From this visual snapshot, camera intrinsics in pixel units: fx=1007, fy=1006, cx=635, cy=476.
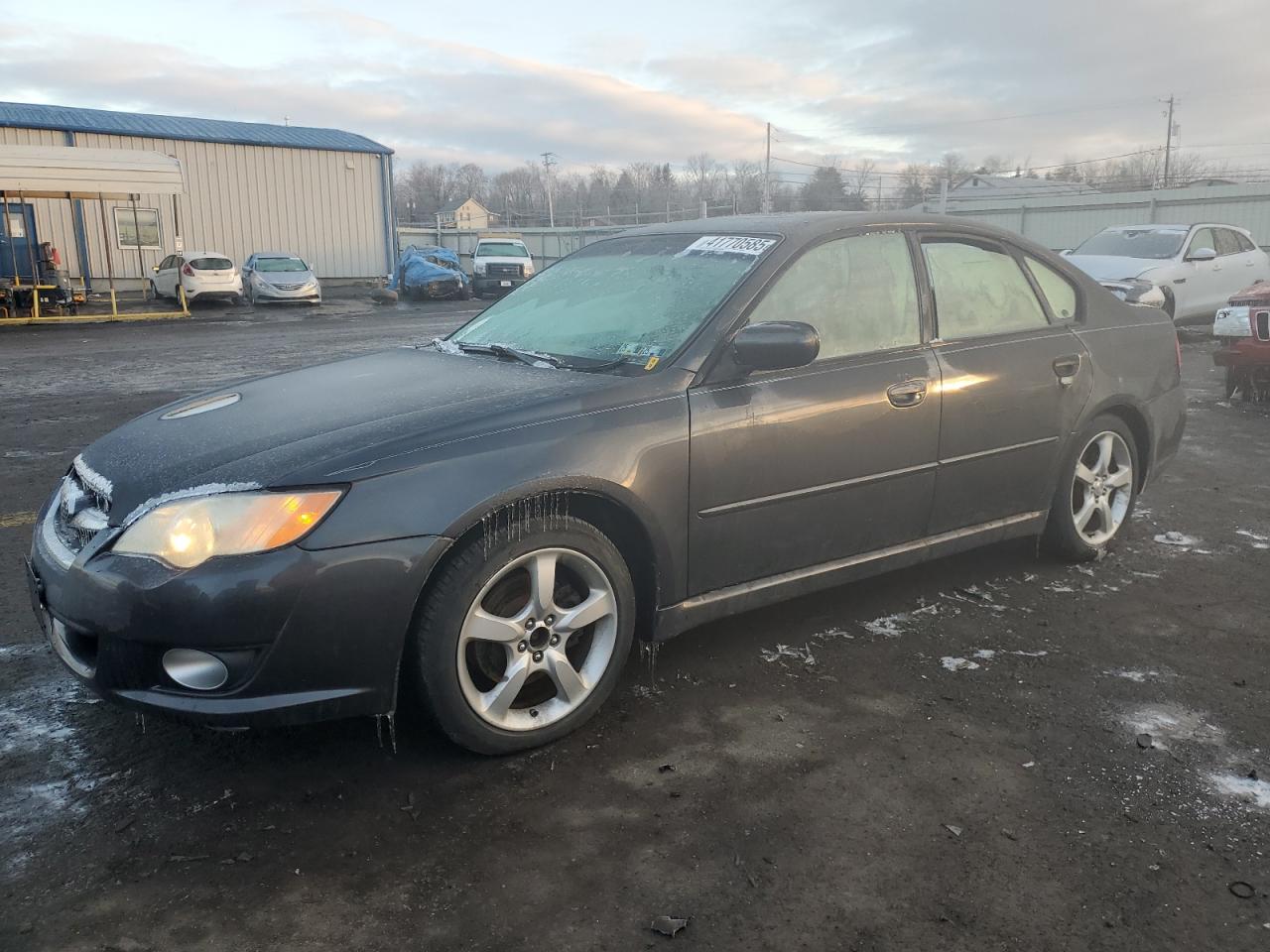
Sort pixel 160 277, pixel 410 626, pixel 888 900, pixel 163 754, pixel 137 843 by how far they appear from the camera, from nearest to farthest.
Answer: pixel 888 900 → pixel 137 843 → pixel 410 626 → pixel 163 754 → pixel 160 277

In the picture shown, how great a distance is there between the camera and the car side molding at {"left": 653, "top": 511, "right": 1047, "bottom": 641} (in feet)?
10.8

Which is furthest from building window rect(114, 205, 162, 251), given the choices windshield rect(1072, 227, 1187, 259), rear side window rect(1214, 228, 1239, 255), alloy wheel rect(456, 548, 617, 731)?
alloy wheel rect(456, 548, 617, 731)

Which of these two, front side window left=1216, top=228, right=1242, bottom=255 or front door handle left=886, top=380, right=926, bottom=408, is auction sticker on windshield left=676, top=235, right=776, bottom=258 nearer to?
front door handle left=886, top=380, right=926, bottom=408

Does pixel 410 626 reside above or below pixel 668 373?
below

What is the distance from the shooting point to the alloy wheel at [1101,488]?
178 inches

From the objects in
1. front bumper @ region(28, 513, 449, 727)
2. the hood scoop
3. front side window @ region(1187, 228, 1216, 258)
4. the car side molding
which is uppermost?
front side window @ region(1187, 228, 1216, 258)

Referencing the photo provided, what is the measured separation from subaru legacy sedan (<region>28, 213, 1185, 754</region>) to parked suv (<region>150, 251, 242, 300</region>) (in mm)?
23293

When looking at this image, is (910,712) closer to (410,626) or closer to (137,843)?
(410,626)

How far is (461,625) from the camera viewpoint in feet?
9.11

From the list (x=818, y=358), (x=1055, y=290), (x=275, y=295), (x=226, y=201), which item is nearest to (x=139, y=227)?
(x=226, y=201)

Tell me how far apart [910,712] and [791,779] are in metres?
0.62

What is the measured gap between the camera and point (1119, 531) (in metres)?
4.77

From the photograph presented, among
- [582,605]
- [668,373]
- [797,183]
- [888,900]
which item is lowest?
[888,900]

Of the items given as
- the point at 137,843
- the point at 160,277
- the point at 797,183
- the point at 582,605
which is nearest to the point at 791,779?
the point at 582,605
